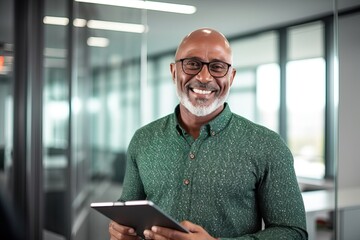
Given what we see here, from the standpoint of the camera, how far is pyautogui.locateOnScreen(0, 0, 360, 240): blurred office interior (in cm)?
218

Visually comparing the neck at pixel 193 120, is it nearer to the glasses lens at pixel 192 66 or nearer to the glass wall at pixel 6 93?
the glasses lens at pixel 192 66

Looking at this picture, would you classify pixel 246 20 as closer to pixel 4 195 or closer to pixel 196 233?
pixel 196 233

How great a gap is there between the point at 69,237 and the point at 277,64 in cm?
228

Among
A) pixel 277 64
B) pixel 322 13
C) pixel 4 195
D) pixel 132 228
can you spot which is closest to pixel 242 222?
pixel 132 228

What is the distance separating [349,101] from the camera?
2.11 meters

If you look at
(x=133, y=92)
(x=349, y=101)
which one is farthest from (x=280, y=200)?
(x=133, y=92)

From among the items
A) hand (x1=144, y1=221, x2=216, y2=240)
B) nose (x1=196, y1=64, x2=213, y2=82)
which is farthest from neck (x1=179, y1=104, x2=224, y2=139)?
hand (x1=144, y1=221, x2=216, y2=240)

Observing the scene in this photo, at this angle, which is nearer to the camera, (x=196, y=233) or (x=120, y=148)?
(x=196, y=233)

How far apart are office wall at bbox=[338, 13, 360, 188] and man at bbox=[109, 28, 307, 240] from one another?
27.8 inches

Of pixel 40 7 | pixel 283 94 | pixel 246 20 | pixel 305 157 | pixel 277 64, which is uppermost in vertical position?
pixel 40 7

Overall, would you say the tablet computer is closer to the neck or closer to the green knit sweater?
the green knit sweater

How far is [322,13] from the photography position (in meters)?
2.21

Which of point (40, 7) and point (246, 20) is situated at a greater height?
point (40, 7)

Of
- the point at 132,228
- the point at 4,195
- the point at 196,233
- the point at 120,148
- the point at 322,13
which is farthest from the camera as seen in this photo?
the point at 120,148
